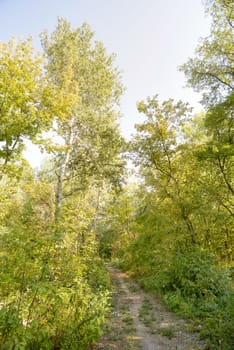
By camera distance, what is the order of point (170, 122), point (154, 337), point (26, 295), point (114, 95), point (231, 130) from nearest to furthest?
1. point (26, 295)
2. point (154, 337)
3. point (231, 130)
4. point (170, 122)
5. point (114, 95)

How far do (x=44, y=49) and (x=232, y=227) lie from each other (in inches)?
417

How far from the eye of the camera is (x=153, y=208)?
9.27 m

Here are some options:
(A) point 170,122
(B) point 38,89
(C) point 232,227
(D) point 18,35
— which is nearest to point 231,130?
(A) point 170,122

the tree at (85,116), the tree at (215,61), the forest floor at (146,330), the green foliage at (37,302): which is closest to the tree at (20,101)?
the green foliage at (37,302)

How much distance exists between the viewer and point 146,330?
4.81 metres

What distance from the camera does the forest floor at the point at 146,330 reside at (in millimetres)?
3957

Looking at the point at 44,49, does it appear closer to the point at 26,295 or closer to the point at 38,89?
the point at 38,89

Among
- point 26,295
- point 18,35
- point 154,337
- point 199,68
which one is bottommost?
point 154,337

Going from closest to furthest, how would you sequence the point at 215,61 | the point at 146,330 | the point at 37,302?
the point at 37,302
the point at 146,330
the point at 215,61

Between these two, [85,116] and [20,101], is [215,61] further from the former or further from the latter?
[20,101]

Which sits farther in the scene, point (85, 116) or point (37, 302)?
point (85, 116)

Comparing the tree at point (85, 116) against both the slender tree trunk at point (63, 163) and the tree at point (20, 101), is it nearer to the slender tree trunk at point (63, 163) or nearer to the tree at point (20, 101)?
the slender tree trunk at point (63, 163)

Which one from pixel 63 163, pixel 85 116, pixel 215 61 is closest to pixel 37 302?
pixel 63 163

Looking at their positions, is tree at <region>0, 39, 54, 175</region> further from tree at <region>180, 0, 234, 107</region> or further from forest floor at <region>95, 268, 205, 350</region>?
tree at <region>180, 0, 234, 107</region>
